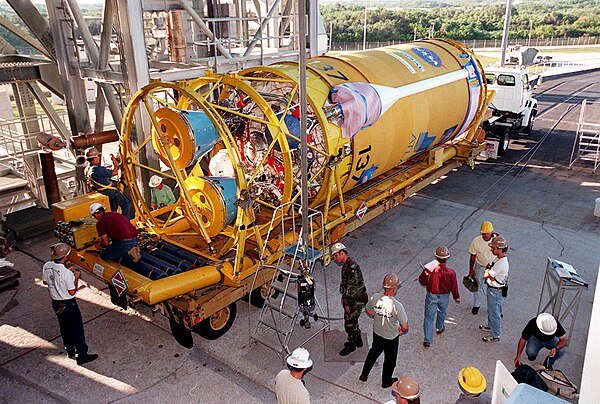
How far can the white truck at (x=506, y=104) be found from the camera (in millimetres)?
16766

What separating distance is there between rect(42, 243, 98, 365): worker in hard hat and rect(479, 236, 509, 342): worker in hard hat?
19.4 ft

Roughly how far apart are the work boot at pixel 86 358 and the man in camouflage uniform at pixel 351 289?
3.75 meters

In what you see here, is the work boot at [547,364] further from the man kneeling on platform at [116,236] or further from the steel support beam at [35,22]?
the steel support beam at [35,22]

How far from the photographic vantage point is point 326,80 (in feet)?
28.3

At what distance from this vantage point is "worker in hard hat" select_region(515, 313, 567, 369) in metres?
5.94

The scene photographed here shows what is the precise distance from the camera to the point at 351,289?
6660 millimetres

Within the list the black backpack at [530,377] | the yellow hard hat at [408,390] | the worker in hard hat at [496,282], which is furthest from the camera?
the worker in hard hat at [496,282]

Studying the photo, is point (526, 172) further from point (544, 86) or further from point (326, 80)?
point (544, 86)

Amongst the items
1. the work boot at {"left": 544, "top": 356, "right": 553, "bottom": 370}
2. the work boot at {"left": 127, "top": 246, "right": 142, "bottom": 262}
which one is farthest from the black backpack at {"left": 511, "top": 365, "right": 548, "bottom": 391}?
the work boot at {"left": 127, "top": 246, "right": 142, "bottom": 262}

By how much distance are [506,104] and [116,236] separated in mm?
14880

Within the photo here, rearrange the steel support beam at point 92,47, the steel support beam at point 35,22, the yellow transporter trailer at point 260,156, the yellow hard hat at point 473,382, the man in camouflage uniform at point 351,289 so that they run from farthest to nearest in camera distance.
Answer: the steel support beam at point 35,22
the steel support beam at point 92,47
the yellow transporter trailer at point 260,156
the man in camouflage uniform at point 351,289
the yellow hard hat at point 473,382

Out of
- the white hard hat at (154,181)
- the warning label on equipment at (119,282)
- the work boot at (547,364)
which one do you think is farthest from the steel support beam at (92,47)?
the work boot at (547,364)

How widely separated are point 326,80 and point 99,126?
5.98 m

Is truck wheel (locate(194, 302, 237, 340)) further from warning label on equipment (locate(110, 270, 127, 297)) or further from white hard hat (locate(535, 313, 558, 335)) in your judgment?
white hard hat (locate(535, 313, 558, 335))
